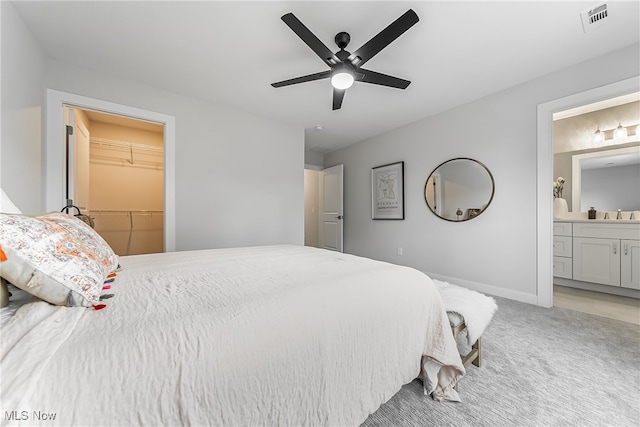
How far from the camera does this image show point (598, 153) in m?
3.46

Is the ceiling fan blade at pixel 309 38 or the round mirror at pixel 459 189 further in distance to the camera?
the round mirror at pixel 459 189

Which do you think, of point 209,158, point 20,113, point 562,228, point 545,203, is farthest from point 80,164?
point 562,228

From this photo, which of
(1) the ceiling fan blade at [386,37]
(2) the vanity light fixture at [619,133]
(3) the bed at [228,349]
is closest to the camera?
(3) the bed at [228,349]

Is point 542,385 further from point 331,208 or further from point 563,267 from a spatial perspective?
point 331,208

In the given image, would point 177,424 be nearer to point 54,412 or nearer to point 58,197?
point 54,412

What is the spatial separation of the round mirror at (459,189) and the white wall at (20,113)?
4227 mm

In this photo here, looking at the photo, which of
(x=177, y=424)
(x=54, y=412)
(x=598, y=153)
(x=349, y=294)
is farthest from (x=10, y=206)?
(x=598, y=153)

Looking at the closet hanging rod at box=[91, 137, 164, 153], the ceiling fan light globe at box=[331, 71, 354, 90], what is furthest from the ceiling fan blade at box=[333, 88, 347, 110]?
the closet hanging rod at box=[91, 137, 164, 153]

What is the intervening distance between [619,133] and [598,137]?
20cm

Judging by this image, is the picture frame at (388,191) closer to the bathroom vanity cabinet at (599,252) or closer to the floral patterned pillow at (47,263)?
the bathroom vanity cabinet at (599,252)

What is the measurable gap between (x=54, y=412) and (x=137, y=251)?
429 cm

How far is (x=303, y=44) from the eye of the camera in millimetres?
2066

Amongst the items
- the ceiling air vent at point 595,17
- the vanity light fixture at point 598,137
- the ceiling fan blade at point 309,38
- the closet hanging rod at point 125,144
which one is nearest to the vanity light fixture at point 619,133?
the vanity light fixture at point 598,137

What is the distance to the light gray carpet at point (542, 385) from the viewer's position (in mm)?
1181
